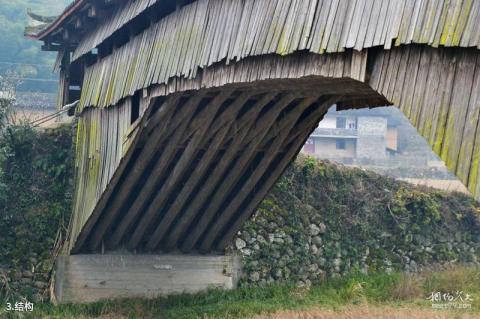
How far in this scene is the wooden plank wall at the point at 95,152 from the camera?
1259cm

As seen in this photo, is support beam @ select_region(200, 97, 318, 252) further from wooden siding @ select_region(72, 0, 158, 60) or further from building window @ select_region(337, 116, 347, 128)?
building window @ select_region(337, 116, 347, 128)

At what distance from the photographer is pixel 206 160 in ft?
41.9

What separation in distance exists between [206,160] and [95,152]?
2040 millimetres

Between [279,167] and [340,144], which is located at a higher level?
[279,167]

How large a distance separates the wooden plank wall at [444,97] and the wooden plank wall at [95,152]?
568 cm

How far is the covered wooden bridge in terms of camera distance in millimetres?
6957

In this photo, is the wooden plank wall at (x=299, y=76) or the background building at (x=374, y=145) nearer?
the wooden plank wall at (x=299, y=76)

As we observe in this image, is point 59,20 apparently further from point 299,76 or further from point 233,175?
point 299,76

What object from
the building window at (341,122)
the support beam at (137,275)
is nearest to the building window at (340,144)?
the building window at (341,122)

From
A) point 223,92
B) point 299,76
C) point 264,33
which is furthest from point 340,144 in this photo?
point 299,76

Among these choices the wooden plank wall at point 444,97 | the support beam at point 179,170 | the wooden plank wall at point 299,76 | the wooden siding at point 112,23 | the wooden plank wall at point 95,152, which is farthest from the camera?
the wooden plank wall at point 95,152

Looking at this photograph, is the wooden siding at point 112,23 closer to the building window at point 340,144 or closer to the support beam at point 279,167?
the support beam at point 279,167

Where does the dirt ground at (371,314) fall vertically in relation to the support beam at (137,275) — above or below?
above

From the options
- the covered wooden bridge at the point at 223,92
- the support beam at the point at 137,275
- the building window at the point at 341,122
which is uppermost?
the covered wooden bridge at the point at 223,92
